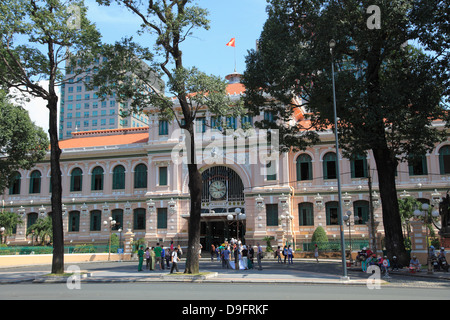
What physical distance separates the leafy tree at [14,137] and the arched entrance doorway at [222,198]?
635 inches

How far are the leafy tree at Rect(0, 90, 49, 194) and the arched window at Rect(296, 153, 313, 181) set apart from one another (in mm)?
24183

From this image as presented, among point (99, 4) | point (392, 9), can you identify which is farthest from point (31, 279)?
point (392, 9)

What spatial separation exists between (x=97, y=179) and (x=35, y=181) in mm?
7688

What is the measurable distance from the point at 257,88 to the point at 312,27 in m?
4.84

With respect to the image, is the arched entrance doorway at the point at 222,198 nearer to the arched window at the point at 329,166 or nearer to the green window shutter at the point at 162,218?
the green window shutter at the point at 162,218

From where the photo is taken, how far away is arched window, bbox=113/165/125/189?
46344 millimetres

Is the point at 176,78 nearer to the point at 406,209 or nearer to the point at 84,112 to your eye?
the point at 406,209

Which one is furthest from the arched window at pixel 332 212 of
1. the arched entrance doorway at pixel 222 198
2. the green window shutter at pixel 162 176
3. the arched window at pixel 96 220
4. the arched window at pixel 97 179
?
the arched window at pixel 97 179

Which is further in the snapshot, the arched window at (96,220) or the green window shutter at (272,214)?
the arched window at (96,220)

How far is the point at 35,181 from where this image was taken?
48.8 meters

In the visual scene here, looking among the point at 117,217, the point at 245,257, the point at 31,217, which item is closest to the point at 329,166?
the point at 245,257

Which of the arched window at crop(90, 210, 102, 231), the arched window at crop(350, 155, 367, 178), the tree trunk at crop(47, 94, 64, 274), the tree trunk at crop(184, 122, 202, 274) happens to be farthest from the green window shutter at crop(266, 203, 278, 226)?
the tree trunk at crop(47, 94, 64, 274)

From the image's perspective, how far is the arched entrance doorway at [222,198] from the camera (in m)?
42.1

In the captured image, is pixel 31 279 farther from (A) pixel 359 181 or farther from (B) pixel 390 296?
(A) pixel 359 181
